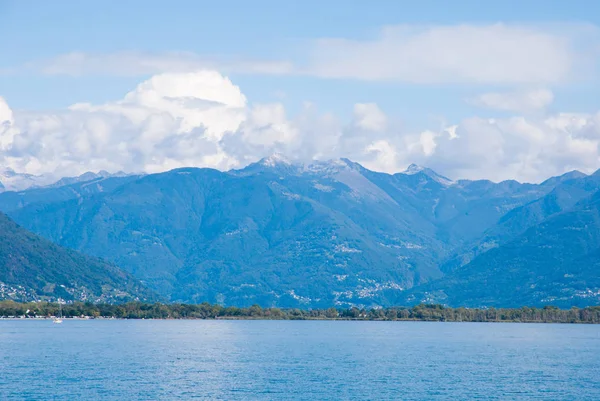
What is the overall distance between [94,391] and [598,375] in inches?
3029

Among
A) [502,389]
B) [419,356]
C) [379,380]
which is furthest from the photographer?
[419,356]

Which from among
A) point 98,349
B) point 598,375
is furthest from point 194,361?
point 598,375

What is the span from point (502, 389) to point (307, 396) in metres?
27.4

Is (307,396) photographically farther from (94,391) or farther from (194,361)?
(194,361)

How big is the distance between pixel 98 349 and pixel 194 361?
3252cm

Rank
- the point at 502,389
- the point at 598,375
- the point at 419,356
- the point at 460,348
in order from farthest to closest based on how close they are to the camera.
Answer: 1. the point at 460,348
2. the point at 419,356
3. the point at 598,375
4. the point at 502,389

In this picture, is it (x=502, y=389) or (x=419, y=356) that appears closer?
(x=502, y=389)

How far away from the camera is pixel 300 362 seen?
511 feet

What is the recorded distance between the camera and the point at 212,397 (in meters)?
106

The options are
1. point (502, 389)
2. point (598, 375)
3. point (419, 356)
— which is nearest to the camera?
point (502, 389)

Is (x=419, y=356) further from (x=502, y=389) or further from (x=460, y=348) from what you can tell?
(x=502, y=389)

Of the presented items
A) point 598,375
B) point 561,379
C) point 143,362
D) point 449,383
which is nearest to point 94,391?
point 143,362

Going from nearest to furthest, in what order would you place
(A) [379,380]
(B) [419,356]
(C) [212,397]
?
(C) [212,397] < (A) [379,380] < (B) [419,356]

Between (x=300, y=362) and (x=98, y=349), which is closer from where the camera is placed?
(x=300, y=362)
